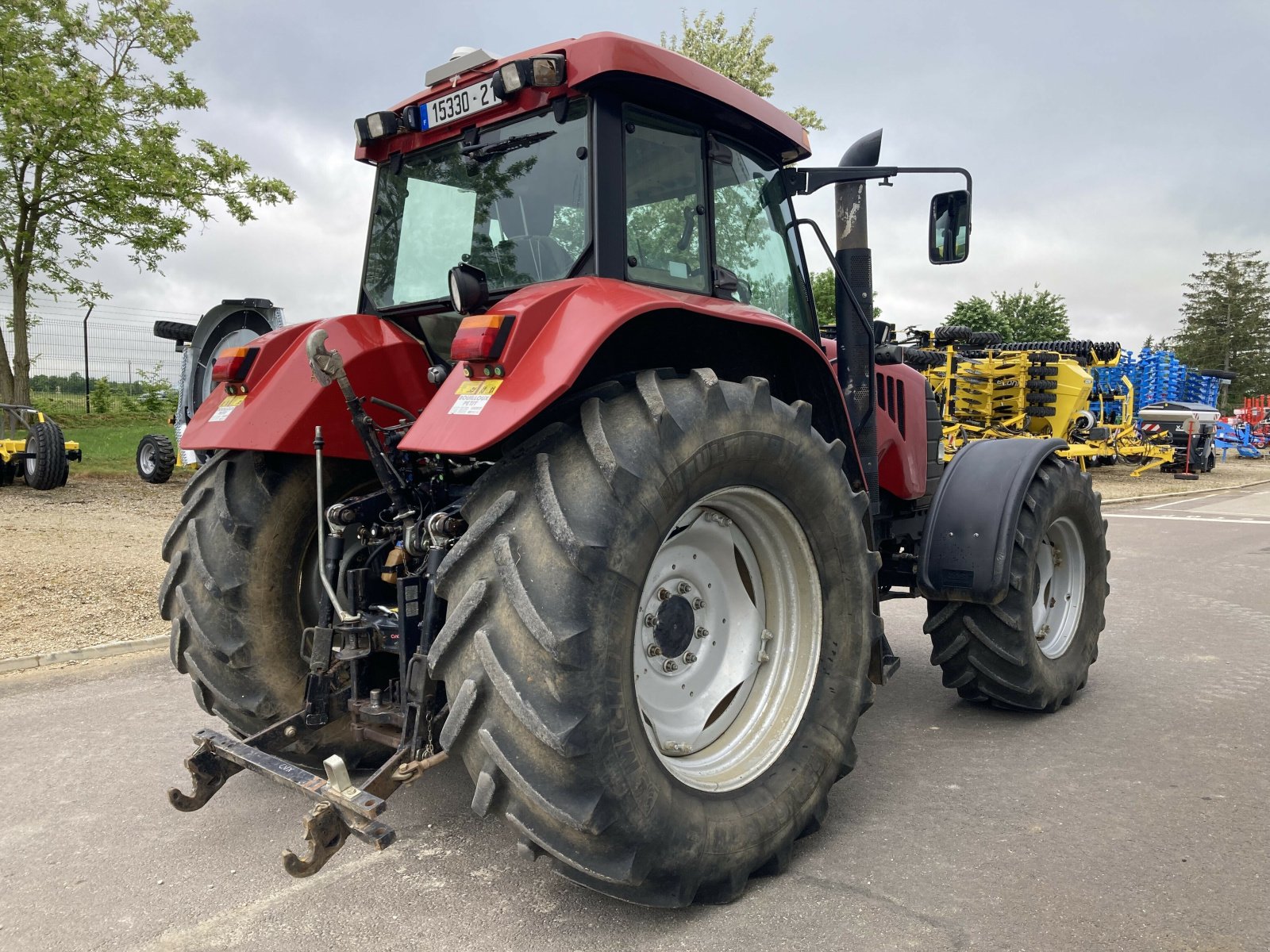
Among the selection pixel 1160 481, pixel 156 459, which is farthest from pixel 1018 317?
pixel 156 459

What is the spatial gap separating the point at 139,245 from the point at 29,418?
3809mm

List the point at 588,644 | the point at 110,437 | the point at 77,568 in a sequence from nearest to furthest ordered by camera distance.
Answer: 1. the point at 588,644
2. the point at 77,568
3. the point at 110,437

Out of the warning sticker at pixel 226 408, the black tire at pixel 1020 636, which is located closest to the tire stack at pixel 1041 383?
the black tire at pixel 1020 636

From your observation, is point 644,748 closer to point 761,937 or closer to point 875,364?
point 761,937

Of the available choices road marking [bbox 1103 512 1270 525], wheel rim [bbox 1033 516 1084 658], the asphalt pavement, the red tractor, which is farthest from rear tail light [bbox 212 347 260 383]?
road marking [bbox 1103 512 1270 525]

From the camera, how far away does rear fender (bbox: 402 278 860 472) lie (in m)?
2.26

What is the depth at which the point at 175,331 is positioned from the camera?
484 inches

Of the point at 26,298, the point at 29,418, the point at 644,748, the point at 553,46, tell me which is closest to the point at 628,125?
the point at 553,46

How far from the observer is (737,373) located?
3240mm

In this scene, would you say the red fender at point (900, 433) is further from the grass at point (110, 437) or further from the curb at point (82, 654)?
the grass at point (110, 437)

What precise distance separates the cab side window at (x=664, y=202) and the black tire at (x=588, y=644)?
631 mm

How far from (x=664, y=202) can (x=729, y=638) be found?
1501 mm

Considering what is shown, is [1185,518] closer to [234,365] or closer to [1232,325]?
[234,365]

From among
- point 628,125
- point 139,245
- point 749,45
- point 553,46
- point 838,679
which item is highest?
point 749,45
